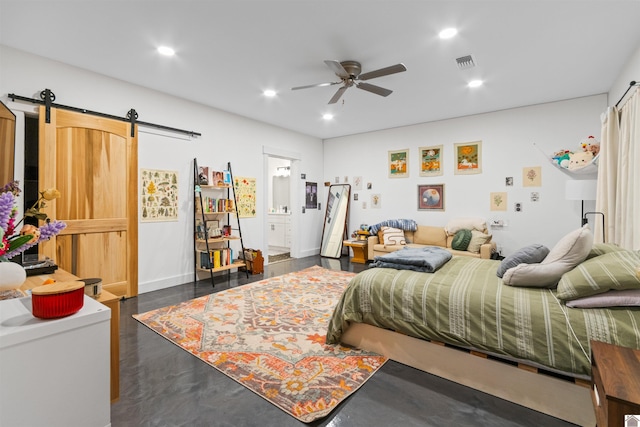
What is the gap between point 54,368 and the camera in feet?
3.47

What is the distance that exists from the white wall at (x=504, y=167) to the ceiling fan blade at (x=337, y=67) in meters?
3.17

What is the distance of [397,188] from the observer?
6344mm

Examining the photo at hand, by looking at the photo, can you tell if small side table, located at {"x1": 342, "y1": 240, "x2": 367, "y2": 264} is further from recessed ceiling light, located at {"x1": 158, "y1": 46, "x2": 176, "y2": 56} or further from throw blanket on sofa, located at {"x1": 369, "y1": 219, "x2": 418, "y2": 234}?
recessed ceiling light, located at {"x1": 158, "y1": 46, "x2": 176, "y2": 56}

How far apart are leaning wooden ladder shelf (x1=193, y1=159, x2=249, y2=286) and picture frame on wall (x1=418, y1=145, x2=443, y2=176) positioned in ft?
12.0

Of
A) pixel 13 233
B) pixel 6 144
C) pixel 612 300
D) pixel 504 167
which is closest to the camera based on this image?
pixel 13 233

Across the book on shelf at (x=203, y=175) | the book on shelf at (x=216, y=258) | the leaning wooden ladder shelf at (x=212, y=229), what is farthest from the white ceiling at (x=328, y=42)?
the book on shelf at (x=216, y=258)

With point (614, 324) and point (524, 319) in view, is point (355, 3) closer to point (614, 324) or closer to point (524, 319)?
point (524, 319)

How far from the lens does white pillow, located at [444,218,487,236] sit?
5.19m

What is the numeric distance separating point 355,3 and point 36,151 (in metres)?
3.78

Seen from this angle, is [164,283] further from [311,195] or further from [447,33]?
[447,33]

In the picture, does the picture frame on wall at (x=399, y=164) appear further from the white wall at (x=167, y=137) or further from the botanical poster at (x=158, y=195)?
the botanical poster at (x=158, y=195)

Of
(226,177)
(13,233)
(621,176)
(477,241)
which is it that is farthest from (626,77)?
(13,233)

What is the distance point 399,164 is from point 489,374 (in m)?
4.83

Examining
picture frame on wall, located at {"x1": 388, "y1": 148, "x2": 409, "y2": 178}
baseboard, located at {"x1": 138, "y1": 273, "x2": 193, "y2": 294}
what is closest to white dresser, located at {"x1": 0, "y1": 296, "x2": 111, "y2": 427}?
baseboard, located at {"x1": 138, "y1": 273, "x2": 193, "y2": 294}
